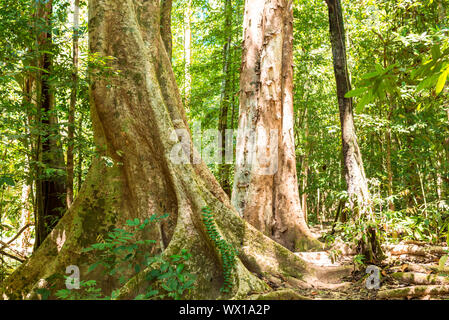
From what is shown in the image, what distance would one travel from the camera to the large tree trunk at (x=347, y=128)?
5043 mm

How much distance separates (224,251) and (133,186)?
1.48 metres

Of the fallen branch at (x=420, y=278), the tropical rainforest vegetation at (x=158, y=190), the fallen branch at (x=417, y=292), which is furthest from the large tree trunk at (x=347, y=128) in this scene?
the fallen branch at (x=417, y=292)

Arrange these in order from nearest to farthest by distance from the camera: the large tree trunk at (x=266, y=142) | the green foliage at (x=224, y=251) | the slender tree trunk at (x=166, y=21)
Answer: the green foliage at (x=224, y=251) < the large tree trunk at (x=266, y=142) < the slender tree trunk at (x=166, y=21)

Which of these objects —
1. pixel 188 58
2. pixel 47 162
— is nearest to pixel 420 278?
pixel 47 162

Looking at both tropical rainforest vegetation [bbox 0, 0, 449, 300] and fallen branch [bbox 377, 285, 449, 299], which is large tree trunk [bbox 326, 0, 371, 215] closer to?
tropical rainforest vegetation [bbox 0, 0, 449, 300]

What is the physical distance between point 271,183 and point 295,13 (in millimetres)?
6997

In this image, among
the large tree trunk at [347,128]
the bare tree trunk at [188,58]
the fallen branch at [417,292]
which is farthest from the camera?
the bare tree trunk at [188,58]

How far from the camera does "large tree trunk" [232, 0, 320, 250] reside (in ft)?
19.2

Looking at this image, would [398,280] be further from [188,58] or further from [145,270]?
[188,58]

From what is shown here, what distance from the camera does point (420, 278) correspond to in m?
3.60

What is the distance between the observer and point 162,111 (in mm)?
4148

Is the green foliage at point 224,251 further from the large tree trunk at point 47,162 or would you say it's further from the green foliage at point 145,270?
the large tree trunk at point 47,162

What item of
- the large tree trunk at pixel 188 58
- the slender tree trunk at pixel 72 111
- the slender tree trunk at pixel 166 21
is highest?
the large tree trunk at pixel 188 58
